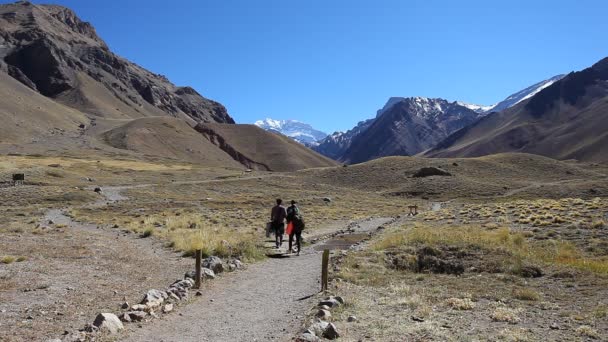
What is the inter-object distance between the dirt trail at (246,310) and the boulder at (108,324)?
0.27 m

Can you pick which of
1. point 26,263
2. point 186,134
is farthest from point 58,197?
point 186,134

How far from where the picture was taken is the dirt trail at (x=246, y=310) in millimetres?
10266

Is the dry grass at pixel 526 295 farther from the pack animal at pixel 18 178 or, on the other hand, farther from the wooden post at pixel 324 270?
the pack animal at pixel 18 178

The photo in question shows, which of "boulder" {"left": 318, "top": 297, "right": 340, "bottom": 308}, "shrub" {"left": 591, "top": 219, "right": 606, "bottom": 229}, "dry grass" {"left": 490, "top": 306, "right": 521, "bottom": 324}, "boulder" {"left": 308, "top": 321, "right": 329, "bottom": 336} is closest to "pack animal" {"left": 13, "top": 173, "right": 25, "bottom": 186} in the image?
"boulder" {"left": 318, "top": 297, "right": 340, "bottom": 308}

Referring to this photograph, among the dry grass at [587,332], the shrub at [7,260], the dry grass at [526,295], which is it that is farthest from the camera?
the shrub at [7,260]

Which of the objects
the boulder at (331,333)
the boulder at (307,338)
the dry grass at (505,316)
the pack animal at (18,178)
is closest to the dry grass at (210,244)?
the boulder at (331,333)

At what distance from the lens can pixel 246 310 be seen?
1244cm

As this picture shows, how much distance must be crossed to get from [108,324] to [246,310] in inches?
145

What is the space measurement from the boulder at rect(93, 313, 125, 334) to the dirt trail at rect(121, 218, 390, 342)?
0.89ft

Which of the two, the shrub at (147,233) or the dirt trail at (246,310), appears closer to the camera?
the dirt trail at (246,310)

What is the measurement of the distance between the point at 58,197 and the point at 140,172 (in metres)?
46.1

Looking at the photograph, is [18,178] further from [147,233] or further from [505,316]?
[505,316]

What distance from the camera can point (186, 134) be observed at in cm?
19938

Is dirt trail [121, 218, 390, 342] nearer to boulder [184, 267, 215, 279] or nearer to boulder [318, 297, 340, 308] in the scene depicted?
boulder [184, 267, 215, 279]
